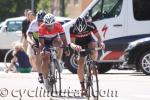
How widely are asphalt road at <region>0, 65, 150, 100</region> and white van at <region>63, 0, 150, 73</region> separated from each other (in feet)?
5.76

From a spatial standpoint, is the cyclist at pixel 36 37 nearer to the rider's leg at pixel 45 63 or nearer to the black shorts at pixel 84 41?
the rider's leg at pixel 45 63

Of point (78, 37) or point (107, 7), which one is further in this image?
point (107, 7)

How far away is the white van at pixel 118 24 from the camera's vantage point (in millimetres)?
20719

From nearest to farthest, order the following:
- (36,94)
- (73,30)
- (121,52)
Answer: (73,30) → (36,94) → (121,52)

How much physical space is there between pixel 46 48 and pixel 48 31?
1.15 ft

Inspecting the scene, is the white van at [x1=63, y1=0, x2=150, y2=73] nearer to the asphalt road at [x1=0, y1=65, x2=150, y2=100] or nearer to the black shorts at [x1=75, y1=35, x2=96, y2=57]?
the asphalt road at [x1=0, y1=65, x2=150, y2=100]

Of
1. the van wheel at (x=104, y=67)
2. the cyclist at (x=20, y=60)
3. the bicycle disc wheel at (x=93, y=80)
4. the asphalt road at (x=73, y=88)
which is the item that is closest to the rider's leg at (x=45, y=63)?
the asphalt road at (x=73, y=88)

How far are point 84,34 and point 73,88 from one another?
247cm

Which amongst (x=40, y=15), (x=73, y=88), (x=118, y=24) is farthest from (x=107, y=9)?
(x=73, y=88)

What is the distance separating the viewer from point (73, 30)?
13461mm

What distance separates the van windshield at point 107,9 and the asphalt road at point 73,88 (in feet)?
7.91

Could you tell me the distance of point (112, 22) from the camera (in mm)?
20703

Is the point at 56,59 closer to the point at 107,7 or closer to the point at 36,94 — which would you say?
the point at 36,94

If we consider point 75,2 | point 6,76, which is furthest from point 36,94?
point 75,2
